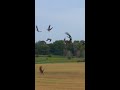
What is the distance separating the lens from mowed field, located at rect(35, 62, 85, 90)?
4.21 feet

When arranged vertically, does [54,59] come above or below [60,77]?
above

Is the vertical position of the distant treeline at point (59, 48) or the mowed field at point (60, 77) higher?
the distant treeline at point (59, 48)

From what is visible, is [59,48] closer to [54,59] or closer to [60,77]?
[54,59]

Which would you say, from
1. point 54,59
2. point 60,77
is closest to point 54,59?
point 54,59

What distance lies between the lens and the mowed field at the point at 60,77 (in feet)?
4.21

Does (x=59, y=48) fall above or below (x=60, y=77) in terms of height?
above

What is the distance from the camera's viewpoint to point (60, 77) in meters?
1.36
